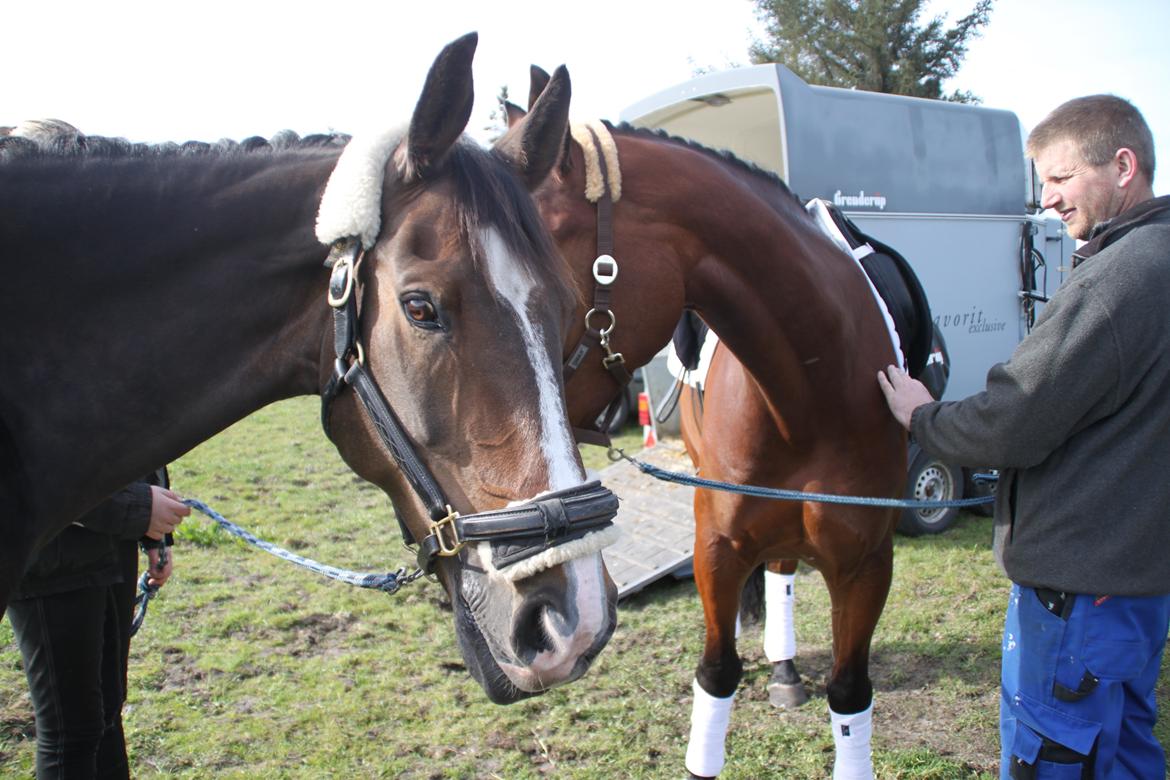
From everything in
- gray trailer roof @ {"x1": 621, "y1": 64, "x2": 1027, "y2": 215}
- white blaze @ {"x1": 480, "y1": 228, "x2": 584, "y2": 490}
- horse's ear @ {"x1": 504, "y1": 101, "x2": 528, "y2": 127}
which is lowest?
white blaze @ {"x1": 480, "y1": 228, "x2": 584, "y2": 490}

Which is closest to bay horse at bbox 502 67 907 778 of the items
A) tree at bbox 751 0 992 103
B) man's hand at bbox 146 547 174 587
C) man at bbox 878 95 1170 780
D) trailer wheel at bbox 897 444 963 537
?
man at bbox 878 95 1170 780

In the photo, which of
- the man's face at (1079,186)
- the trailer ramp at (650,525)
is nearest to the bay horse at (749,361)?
the man's face at (1079,186)

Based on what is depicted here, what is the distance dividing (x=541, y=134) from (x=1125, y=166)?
1520 mm

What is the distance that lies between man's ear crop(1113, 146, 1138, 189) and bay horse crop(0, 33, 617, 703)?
1.51m

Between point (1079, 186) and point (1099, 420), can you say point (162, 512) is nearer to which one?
point (1099, 420)

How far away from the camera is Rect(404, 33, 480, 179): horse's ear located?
1.38m

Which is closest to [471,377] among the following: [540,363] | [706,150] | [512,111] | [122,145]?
[540,363]

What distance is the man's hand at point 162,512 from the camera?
7.55ft

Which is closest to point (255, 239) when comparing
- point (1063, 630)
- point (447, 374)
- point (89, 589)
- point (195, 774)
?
point (447, 374)

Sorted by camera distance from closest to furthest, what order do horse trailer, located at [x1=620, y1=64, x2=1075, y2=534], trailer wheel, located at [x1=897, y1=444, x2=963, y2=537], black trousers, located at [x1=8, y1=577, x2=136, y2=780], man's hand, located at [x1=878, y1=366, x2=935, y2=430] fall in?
black trousers, located at [x1=8, y1=577, x2=136, y2=780]
man's hand, located at [x1=878, y1=366, x2=935, y2=430]
horse trailer, located at [x1=620, y1=64, x2=1075, y2=534]
trailer wheel, located at [x1=897, y1=444, x2=963, y2=537]

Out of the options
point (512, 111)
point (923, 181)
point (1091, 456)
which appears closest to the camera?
point (1091, 456)

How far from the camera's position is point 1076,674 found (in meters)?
1.93

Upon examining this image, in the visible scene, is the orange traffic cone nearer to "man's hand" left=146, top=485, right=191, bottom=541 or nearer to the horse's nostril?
"man's hand" left=146, top=485, right=191, bottom=541

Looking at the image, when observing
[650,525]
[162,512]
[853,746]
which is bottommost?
[650,525]
